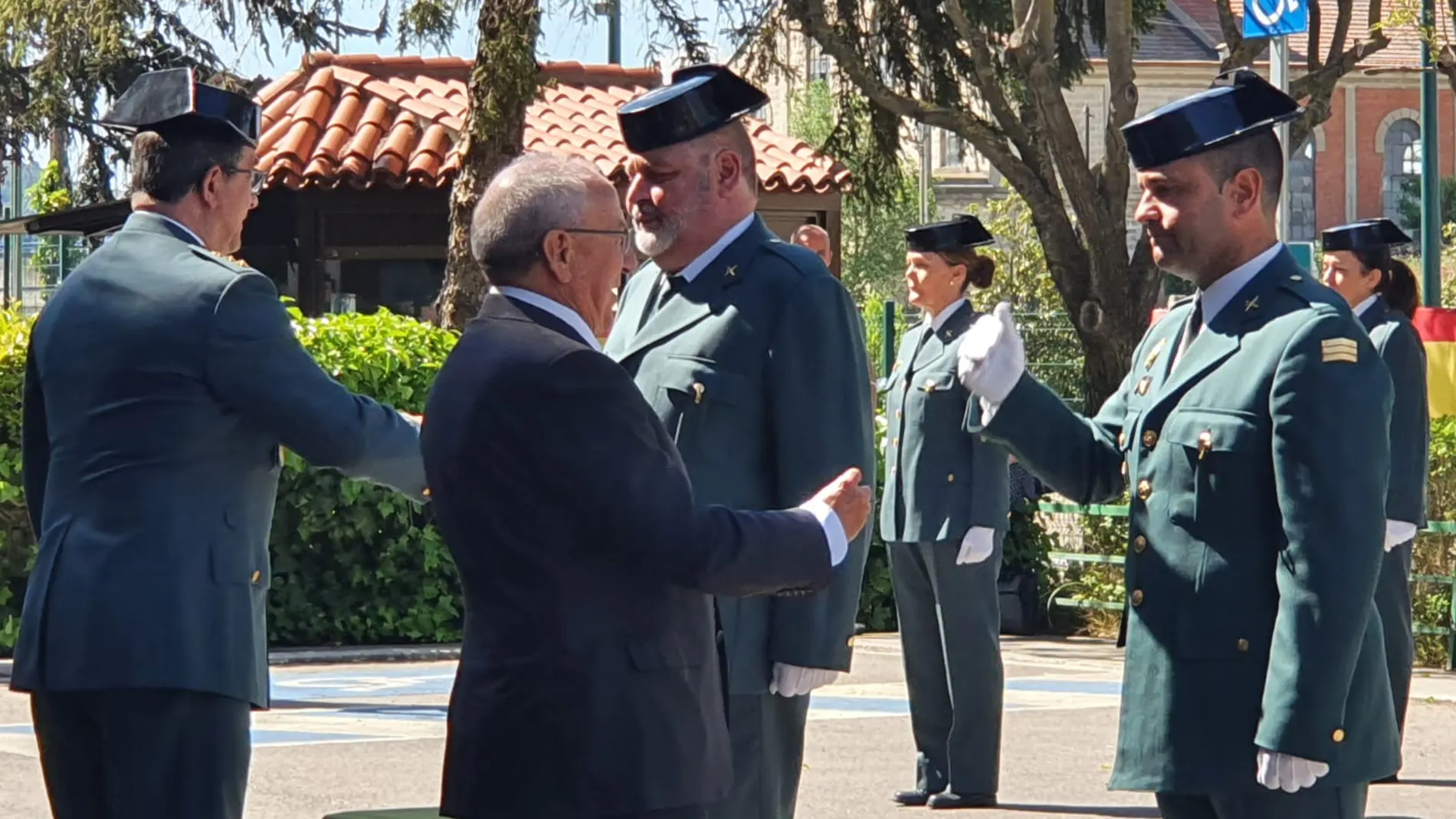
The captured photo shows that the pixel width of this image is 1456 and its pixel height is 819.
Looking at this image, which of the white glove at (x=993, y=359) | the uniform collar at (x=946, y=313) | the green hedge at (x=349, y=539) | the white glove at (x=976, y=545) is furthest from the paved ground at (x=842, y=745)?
the white glove at (x=993, y=359)

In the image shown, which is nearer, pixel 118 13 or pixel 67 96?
pixel 118 13

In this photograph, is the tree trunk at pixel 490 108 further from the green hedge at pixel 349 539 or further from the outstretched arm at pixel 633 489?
the outstretched arm at pixel 633 489

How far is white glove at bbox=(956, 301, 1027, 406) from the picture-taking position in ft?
14.2

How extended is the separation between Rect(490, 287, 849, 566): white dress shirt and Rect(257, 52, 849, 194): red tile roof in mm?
14548

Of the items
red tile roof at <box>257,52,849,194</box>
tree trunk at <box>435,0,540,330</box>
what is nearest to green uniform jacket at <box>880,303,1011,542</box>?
tree trunk at <box>435,0,540,330</box>

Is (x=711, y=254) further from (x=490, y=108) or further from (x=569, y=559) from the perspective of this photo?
(x=490, y=108)

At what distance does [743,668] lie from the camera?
4.68 metres

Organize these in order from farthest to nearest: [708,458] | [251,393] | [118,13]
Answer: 1. [118,13]
2. [708,458]
3. [251,393]

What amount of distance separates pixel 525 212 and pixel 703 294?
3.47 feet

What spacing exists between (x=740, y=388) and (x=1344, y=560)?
1265 mm

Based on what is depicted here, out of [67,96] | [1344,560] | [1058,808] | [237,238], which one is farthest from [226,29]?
[1344,560]

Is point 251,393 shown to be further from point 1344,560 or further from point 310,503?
point 310,503

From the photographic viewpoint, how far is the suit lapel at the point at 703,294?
4816mm

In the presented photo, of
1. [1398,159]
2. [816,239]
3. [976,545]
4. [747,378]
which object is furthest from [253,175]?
[1398,159]
